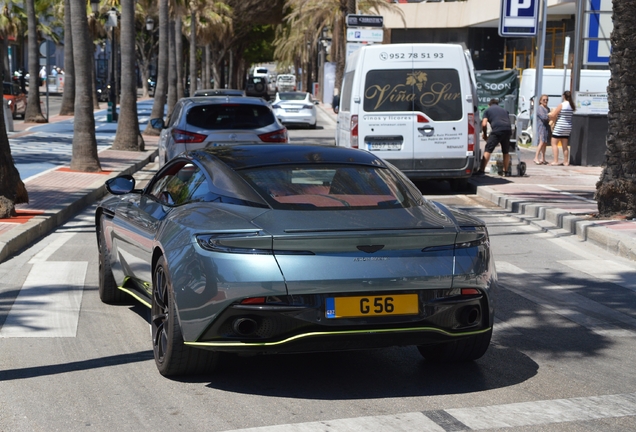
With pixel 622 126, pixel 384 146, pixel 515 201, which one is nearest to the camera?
pixel 622 126

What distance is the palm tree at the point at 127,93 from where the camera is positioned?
995 inches

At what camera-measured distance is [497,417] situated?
16.4ft

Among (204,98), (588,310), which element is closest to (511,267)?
(588,310)

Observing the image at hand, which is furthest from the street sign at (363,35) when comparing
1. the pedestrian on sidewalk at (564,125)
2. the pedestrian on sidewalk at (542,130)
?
the pedestrian on sidewalk at (564,125)

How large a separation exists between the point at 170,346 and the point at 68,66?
96.9 ft

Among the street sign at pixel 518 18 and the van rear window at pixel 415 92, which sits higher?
the street sign at pixel 518 18

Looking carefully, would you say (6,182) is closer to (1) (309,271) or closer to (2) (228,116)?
(2) (228,116)

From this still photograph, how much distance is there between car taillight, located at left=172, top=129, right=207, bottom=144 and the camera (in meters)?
15.8

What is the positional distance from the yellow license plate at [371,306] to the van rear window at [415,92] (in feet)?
38.2

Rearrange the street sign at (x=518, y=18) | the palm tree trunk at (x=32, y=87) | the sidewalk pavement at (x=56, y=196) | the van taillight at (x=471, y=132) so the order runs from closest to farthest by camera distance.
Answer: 1. the sidewalk pavement at (x=56, y=196)
2. the van taillight at (x=471, y=132)
3. the street sign at (x=518, y=18)
4. the palm tree trunk at (x=32, y=87)

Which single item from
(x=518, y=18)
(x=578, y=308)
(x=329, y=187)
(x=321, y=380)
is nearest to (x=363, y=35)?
(x=518, y=18)

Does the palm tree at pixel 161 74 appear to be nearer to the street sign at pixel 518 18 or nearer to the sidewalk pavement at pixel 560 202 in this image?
the street sign at pixel 518 18

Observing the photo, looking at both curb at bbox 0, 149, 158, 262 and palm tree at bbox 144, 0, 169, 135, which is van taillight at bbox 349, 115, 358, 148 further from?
palm tree at bbox 144, 0, 169, 135

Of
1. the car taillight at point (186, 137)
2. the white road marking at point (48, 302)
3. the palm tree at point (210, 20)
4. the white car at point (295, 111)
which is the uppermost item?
the palm tree at point (210, 20)
